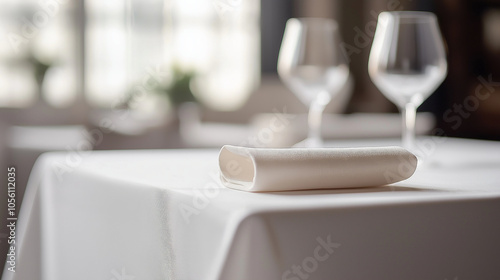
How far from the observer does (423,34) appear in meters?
1.00

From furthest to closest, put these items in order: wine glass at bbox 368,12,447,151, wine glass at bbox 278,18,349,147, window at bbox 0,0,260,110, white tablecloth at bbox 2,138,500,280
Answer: window at bbox 0,0,260,110 → wine glass at bbox 278,18,349,147 → wine glass at bbox 368,12,447,151 → white tablecloth at bbox 2,138,500,280

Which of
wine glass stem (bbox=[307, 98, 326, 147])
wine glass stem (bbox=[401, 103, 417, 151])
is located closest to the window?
wine glass stem (bbox=[307, 98, 326, 147])

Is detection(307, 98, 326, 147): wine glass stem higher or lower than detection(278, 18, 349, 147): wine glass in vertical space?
lower

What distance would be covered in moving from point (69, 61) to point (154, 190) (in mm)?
6724

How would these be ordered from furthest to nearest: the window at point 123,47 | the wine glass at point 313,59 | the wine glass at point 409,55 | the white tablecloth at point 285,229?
the window at point 123,47 < the wine glass at point 313,59 < the wine glass at point 409,55 < the white tablecloth at point 285,229

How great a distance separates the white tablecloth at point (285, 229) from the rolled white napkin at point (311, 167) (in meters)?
0.01

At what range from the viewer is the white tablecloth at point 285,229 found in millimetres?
625

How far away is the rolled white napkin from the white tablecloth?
0.01 m

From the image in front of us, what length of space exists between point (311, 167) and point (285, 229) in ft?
0.38

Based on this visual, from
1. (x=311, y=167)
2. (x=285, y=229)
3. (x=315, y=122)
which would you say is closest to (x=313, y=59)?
(x=315, y=122)

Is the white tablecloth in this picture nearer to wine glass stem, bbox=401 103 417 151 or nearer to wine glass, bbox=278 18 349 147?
wine glass stem, bbox=401 103 417 151

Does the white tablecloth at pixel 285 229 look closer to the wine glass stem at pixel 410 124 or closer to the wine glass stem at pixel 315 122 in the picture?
the wine glass stem at pixel 410 124

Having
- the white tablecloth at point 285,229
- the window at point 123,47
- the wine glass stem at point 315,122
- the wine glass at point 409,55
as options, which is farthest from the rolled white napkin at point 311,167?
the window at point 123,47

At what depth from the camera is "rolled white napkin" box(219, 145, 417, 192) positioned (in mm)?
708
